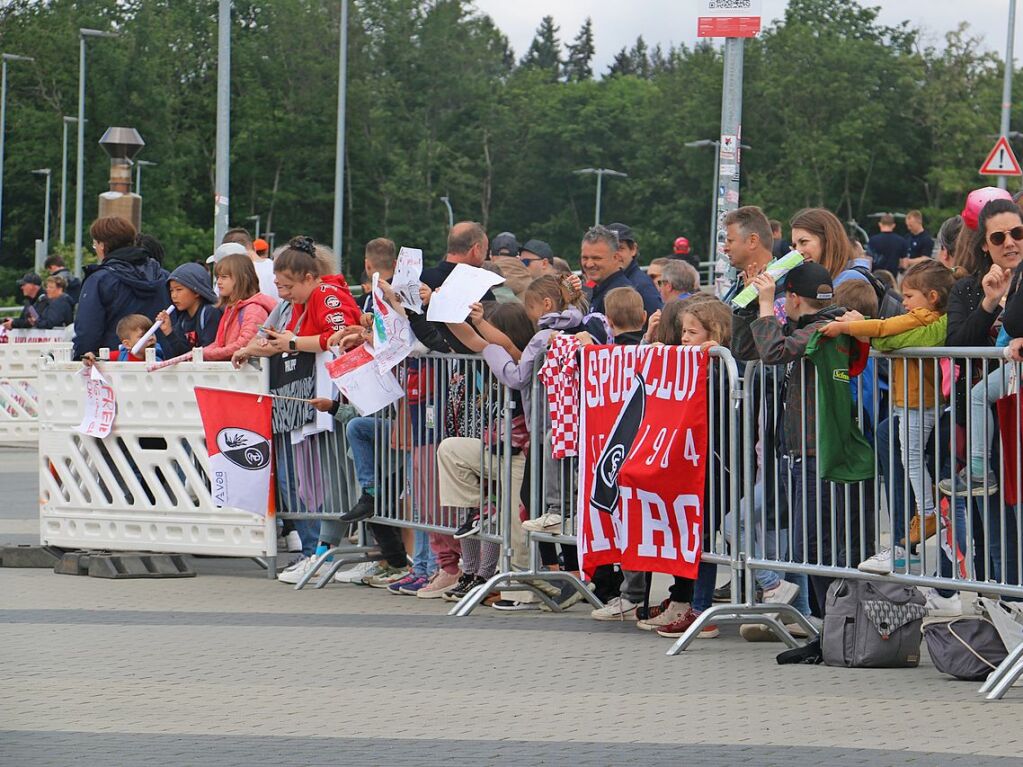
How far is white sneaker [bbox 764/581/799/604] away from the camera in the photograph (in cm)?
887

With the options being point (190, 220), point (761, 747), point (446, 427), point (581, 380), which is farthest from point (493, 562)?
point (190, 220)

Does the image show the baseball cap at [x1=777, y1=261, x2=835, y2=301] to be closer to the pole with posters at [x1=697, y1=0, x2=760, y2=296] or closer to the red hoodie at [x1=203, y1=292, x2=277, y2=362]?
the pole with posters at [x1=697, y1=0, x2=760, y2=296]

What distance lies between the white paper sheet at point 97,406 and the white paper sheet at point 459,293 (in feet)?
8.88

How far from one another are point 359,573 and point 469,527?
136cm

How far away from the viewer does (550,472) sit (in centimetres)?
955

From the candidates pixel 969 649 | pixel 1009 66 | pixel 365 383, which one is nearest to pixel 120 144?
pixel 365 383

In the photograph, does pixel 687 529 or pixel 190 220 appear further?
pixel 190 220

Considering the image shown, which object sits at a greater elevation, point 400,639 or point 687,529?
point 687,529

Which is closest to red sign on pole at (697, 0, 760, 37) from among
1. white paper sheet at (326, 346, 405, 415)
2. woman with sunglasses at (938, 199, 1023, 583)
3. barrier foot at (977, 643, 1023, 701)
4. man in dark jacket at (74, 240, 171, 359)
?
white paper sheet at (326, 346, 405, 415)

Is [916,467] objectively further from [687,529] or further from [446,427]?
[446,427]

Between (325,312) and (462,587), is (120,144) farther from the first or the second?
(462,587)

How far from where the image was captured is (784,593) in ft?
29.1

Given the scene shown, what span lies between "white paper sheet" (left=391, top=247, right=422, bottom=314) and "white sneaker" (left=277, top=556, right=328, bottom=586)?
5.95ft

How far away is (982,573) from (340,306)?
4.87 metres
